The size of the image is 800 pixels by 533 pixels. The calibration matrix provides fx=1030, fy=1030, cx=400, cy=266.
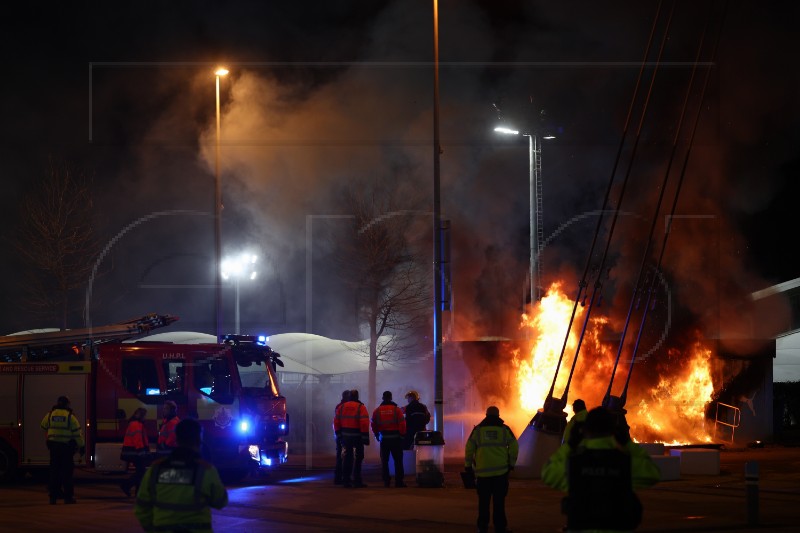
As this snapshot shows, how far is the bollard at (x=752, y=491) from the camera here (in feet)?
40.2

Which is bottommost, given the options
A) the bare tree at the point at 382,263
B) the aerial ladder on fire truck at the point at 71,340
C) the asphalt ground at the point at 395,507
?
the asphalt ground at the point at 395,507

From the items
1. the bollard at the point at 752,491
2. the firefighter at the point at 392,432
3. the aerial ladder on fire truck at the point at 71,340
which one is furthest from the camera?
the aerial ladder on fire truck at the point at 71,340

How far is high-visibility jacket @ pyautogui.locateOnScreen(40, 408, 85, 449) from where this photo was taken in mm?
14844

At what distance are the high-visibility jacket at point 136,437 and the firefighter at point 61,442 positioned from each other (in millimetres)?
819

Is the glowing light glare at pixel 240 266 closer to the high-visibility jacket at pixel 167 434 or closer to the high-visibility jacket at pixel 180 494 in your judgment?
A: the high-visibility jacket at pixel 167 434

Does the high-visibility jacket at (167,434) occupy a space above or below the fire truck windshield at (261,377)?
below

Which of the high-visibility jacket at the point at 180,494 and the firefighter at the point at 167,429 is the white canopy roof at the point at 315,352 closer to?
the firefighter at the point at 167,429

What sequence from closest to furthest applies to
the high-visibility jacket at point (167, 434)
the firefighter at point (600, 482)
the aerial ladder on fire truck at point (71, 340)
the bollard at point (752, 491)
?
the firefighter at point (600, 482)
the bollard at point (752, 491)
the high-visibility jacket at point (167, 434)
the aerial ladder on fire truck at point (71, 340)

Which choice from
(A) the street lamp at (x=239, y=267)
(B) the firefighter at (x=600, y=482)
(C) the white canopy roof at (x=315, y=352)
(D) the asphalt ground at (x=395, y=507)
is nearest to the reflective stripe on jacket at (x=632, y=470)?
(B) the firefighter at (x=600, y=482)

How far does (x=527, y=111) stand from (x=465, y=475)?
61.1 ft

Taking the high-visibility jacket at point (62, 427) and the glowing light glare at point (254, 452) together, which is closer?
the high-visibility jacket at point (62, 427)

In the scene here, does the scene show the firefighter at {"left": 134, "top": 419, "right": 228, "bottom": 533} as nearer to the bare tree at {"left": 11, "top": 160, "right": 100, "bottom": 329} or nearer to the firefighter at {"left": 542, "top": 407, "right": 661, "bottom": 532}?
the firefighter at {"left": 542, "top": 407, "right": 661, "bottom": 532}

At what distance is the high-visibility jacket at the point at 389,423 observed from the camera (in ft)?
56.0

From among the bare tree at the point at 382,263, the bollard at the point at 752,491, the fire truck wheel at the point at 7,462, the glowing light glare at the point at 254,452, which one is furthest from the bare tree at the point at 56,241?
the bollard at the point at 752,491
